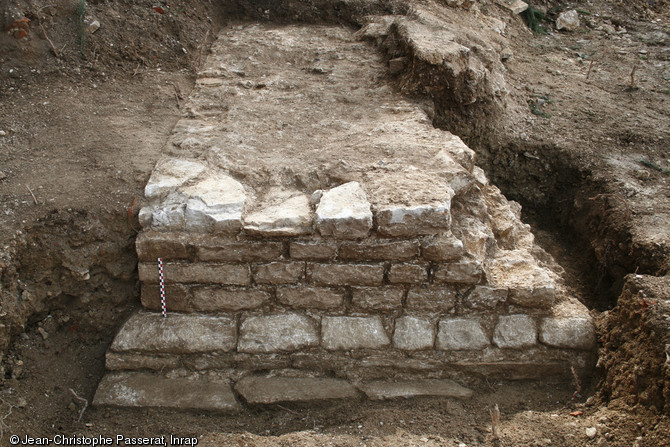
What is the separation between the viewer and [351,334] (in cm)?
295

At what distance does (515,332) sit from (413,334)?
56 centimetres

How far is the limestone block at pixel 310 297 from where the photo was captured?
9.63 feet

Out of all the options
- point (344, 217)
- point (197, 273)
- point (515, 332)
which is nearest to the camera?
point (344, 217)

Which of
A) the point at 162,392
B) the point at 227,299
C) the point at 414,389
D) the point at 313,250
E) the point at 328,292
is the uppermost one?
the point at 313,250

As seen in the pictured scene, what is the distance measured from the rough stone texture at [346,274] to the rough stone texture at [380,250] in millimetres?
53

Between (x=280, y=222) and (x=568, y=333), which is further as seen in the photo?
(x=568, y=333)

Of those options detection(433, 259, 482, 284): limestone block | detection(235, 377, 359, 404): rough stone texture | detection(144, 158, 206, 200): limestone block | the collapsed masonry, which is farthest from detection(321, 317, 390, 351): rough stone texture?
detection(144, 158, 206, 200): limestone block

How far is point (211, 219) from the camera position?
283 centimetres

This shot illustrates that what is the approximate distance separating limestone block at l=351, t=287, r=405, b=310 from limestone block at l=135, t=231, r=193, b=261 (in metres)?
0.91

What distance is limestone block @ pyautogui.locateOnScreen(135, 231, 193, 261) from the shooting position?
282 centimetres

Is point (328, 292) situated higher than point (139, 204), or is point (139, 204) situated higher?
point (139, 204)

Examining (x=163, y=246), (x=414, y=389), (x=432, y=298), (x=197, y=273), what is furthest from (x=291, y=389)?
(x=163, y=246)

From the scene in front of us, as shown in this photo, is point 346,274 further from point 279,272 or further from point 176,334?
point 176,334

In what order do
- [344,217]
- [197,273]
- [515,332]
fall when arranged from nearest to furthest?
[344,217] → [197,273] → [515,332]
